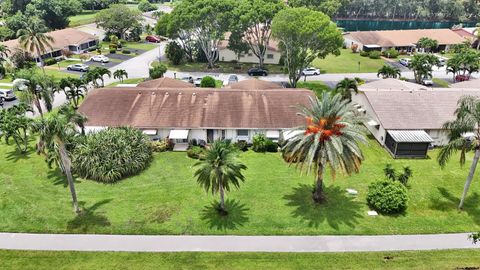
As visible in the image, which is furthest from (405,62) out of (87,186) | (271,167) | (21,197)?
(21,197)

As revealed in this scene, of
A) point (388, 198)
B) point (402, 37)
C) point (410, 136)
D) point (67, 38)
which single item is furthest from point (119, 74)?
point (402, 37)

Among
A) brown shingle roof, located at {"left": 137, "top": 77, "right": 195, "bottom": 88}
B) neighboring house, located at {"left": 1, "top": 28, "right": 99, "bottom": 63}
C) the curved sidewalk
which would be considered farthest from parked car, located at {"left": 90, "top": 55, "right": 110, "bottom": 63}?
the curved sidewalk

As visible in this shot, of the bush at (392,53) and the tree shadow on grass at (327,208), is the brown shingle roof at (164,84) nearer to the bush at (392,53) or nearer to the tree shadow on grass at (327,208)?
the tree shadow on grass at (327,208)

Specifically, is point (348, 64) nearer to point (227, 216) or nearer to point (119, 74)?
point (119, 74)

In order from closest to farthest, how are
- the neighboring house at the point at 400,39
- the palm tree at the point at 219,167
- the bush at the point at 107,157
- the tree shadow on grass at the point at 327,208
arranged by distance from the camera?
the palm tree at the point at 219,167, the tree shadow on grass at the point at 327,208, the bush at the point at 107,157, the neighboring house at the point at 400,39

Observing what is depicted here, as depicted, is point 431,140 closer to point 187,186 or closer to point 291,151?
point 291,151

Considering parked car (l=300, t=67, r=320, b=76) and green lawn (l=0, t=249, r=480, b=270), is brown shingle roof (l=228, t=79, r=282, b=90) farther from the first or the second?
green lawn (l=0, t=249, r=480, b=270)

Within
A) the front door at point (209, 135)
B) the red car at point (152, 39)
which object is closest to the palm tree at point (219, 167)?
the front door at point (209, 135)
